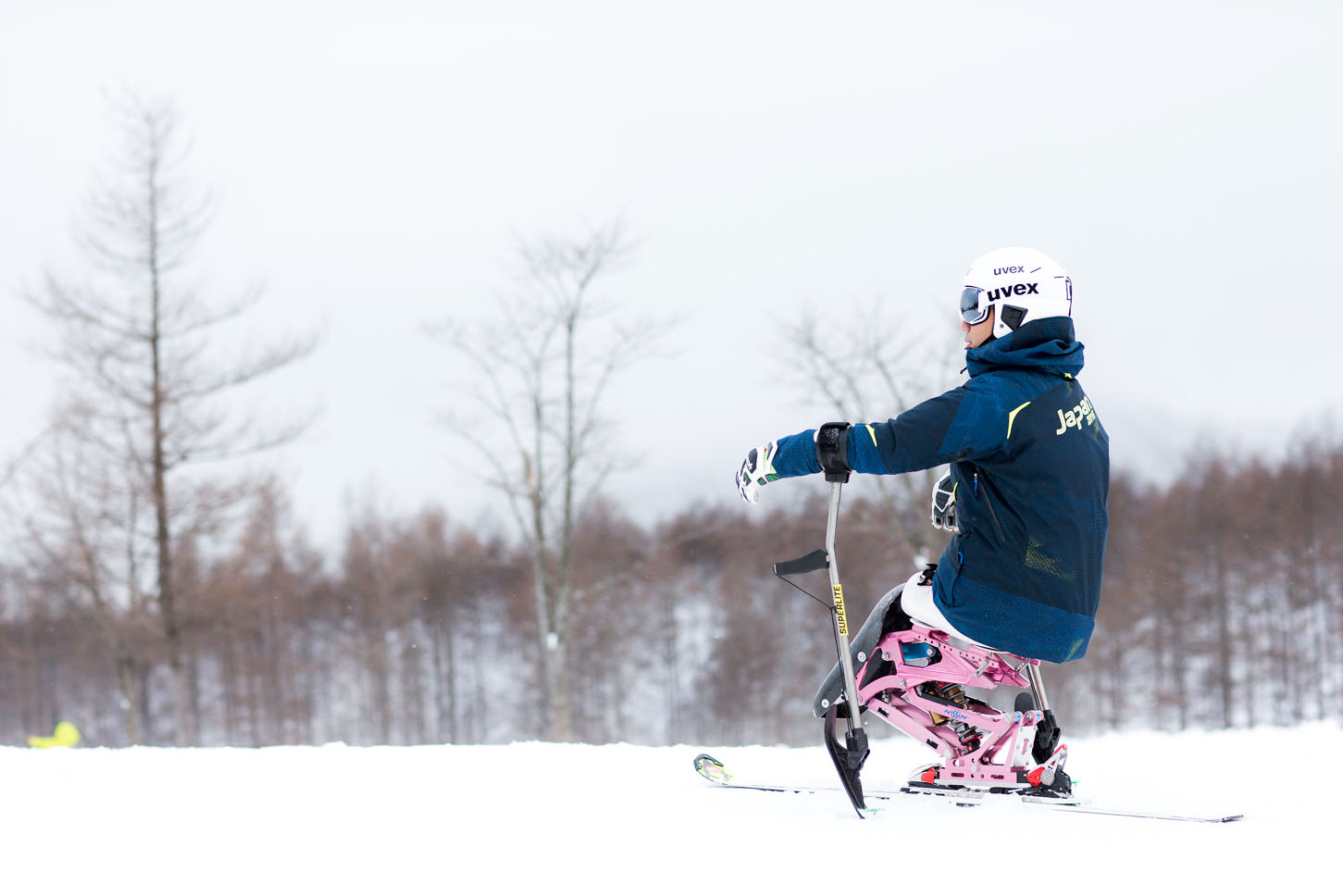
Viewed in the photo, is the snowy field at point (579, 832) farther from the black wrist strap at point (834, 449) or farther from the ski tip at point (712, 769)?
the black wrist strap at point (834, 449)

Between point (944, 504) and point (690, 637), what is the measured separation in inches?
1417

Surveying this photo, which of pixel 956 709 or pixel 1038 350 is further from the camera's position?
pixel 956 709

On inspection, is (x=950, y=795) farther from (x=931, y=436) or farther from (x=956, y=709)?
(x=931, y=436)

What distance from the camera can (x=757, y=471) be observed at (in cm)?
367

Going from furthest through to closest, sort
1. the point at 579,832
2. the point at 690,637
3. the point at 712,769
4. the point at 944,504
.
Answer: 1. the point at 690,637
2. the point at 712,769
3. the point at 944,504
4. the point at 579,832

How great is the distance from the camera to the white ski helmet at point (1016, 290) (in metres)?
3.63

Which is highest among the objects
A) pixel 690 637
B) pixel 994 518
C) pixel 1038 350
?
pixel 1038 350

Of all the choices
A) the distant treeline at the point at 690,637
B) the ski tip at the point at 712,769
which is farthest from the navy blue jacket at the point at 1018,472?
the distant treeline at the point at 690,637

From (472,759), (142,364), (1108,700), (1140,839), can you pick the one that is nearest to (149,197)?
(142,364)

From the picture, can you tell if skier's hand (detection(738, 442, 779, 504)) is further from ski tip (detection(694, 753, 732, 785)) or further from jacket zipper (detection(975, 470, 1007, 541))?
ski tip (detection(694, 753, 732, 785))

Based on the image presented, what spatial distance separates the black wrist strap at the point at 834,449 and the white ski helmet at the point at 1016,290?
77 cm

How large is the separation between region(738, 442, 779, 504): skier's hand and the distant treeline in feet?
54.0

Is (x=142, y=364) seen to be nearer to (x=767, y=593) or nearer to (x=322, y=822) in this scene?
(x=322, y=822)

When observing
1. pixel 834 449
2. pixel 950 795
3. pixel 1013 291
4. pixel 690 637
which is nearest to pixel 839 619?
pixel 834 449
